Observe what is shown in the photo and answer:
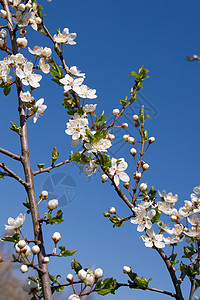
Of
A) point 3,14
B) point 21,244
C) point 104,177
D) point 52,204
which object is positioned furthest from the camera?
point 3,14

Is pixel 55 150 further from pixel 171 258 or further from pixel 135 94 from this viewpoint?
pixel 171 258

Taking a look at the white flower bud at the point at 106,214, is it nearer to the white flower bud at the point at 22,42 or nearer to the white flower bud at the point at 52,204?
the white flower bud at the point at 52,204

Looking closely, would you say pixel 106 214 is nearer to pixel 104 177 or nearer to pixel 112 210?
pixel 112 210

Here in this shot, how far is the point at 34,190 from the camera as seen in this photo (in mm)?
1663

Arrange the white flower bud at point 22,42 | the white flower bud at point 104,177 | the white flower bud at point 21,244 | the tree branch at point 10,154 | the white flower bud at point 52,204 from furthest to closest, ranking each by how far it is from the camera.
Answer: the white flower bud at point 22,42 < the white flower bud at point 104,177 < the tree branch at point 10,154 < the white flower bud at point 52,204 < the white flower bud at point 21,244

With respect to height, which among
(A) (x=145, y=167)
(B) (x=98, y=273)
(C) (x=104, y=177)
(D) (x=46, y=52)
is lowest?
(B) (x=98, y=273)

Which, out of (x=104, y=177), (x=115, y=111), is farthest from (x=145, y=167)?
(x=115, y=111)

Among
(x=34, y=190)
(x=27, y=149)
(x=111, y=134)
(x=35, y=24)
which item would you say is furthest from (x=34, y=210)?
(x=35, y=24)

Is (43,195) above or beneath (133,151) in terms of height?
beneath

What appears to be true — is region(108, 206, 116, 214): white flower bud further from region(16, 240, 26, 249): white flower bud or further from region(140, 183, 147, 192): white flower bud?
region(16, 240, 26, 249): white flower bud

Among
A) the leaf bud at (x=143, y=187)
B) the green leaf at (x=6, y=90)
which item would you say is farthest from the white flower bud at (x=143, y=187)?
the green leaf at (x=6, y=90)

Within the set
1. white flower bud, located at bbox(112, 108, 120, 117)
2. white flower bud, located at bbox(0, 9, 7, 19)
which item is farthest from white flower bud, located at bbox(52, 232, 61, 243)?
white flower bud, located at bbox(0, 9, 7, 19)

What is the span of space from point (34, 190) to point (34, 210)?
116mm

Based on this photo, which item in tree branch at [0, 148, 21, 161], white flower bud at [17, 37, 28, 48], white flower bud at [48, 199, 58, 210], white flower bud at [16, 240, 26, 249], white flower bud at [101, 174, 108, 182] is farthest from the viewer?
white flower bud at [17, 37, 28, 48]
